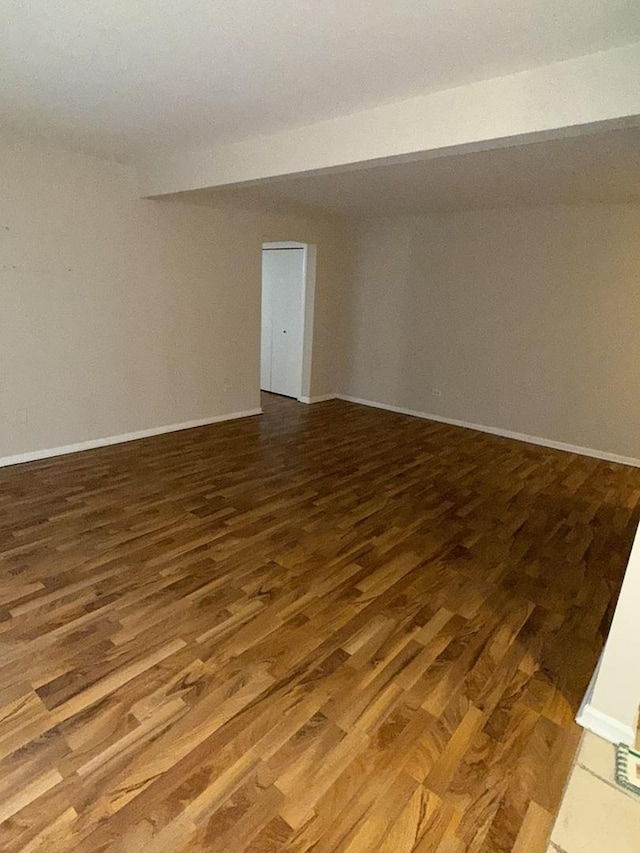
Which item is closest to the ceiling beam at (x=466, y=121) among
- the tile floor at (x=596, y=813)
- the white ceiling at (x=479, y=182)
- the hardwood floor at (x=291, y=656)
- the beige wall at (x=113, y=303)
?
the white ceiling at (x=479, y=182)

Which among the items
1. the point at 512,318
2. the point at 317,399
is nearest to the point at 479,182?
the point at 512,318

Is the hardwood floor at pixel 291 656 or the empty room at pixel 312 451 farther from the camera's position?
the empty room at pixel 312 451

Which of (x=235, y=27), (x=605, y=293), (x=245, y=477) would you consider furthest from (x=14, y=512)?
(x=605, y=293)

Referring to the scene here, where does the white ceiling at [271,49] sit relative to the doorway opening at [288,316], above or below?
above

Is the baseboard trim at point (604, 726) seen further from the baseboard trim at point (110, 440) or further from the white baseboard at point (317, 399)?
the white baseboard at point (317, 399)

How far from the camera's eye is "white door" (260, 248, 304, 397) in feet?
21.4

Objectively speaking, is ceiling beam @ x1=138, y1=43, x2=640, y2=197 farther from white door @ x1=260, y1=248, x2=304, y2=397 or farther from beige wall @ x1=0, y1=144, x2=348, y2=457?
white door @ x1=260, y1=248, x2=304, y2=397

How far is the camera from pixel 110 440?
465 cm

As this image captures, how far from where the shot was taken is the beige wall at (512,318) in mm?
4750

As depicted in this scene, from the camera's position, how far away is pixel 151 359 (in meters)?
4.82

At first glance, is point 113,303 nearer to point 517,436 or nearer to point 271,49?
point 271,49

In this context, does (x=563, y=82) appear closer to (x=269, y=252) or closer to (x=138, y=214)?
(x=138, y=214)

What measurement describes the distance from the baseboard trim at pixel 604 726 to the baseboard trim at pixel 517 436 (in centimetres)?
378

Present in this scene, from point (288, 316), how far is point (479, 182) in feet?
11.0
